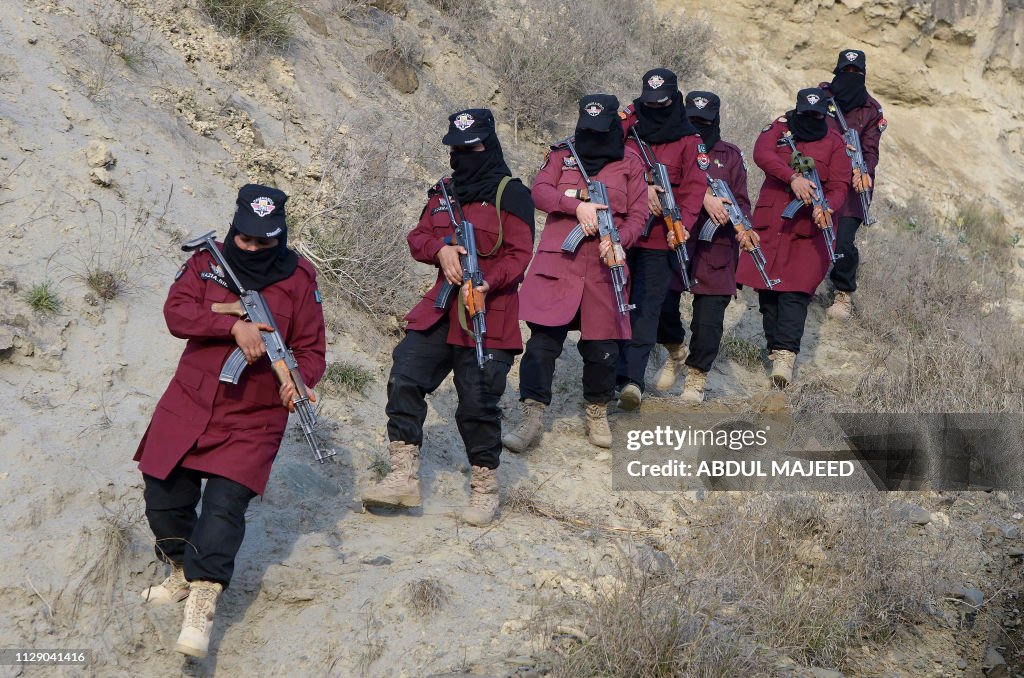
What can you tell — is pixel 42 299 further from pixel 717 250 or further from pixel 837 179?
pixel 837 179

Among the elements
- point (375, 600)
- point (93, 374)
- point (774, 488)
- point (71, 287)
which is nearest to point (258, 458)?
point (375, 600)

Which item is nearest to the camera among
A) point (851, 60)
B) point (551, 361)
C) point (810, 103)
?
point (551, 361)

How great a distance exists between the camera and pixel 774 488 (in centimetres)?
611

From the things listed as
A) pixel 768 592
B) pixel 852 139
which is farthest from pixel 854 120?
pixel 768 592

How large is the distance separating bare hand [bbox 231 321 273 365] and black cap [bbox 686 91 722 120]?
3.89m

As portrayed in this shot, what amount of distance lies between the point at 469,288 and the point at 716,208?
263 centimetres

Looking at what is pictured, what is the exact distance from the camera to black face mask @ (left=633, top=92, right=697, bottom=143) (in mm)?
6816

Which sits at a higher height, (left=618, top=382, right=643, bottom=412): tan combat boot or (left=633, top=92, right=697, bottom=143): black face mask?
(left=633, top=92, right=697, bottom=143): black face mask

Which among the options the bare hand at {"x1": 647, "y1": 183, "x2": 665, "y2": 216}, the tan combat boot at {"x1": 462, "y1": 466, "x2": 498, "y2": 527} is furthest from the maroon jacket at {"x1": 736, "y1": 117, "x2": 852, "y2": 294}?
the tan combat boot at {"x1": 462, "y1": 466, "x2": 498, "y2": 527}

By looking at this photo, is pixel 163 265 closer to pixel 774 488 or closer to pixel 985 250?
pixel 774 488

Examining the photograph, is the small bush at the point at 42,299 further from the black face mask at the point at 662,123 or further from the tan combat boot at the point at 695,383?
the tan combat boot at the point at 695,383

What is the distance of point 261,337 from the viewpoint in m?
4.25

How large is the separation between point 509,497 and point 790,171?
3373 millimetres

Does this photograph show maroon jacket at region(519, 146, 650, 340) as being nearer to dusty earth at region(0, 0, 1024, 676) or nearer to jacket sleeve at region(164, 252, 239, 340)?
dusty earth at region(0, 0, 1024, 676)
